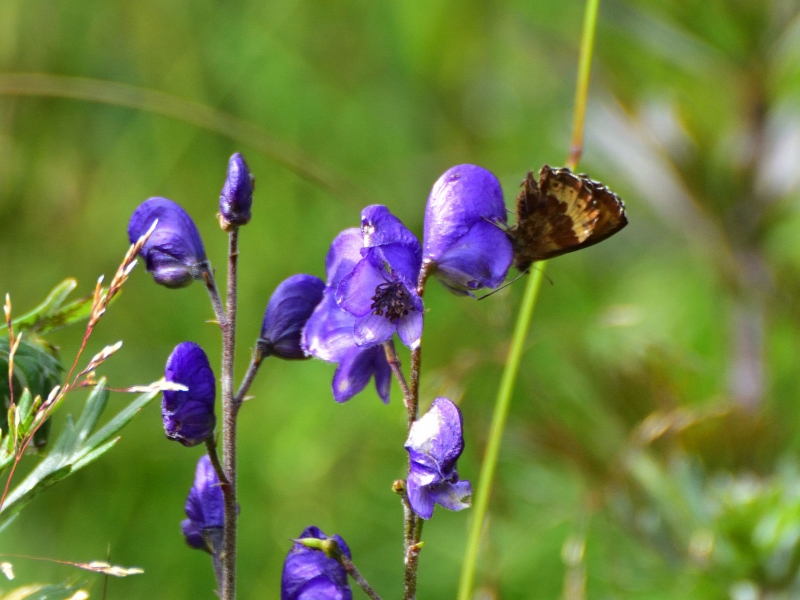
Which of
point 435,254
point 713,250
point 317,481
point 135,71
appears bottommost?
point 435,254

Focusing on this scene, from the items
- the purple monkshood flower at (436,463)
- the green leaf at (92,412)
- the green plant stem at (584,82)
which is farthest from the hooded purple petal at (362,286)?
the green plant stem at (584,82)

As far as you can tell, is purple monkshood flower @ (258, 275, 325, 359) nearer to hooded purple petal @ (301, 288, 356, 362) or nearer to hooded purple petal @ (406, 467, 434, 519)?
hooded purple petal @ (301, 288, 356, 362)

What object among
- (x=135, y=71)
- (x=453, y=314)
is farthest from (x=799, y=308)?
(x=135, y=71)

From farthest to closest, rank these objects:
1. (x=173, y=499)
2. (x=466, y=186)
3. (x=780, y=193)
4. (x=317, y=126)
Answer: (x=317, y=126), (x=173, y=499), (x=780, y=193), (x=466, y=186)

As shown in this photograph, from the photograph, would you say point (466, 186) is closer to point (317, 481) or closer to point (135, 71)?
point (317, 481)

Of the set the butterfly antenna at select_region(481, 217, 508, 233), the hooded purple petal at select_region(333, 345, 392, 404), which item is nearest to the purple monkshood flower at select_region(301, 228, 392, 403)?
the hooded purple petal at select_region(333, 345, 392, 404)

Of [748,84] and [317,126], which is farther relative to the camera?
[317,126]

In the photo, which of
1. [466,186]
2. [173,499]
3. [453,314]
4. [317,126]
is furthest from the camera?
[317,126]
